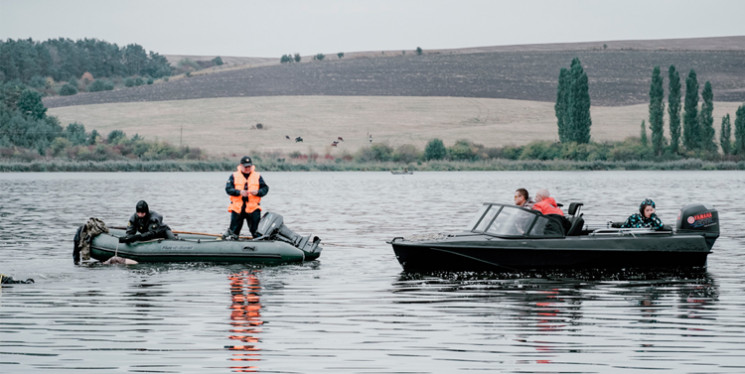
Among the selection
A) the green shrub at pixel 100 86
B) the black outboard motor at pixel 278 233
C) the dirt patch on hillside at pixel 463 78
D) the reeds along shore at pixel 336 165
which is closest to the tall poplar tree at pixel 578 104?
the reeds along shore at pixel 336 165

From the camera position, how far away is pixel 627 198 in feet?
179

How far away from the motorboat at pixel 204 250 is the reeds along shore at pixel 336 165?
7697 cm

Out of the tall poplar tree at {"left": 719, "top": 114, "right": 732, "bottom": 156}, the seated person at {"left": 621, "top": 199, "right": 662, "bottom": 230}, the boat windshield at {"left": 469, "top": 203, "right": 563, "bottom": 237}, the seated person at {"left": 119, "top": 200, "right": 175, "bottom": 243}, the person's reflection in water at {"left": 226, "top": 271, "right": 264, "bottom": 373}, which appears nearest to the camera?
the person's reflection in water at {"left": 226, "top": 271, "right": 264, "bottom": 373}

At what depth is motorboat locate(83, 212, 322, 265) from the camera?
22875 millimetres

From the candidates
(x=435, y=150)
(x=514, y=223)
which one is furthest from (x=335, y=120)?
(x=514, y=223)

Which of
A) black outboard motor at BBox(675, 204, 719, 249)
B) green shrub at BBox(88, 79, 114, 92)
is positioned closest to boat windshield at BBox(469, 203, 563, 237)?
black outboard motor at BBox(675, 204, 719, 249)

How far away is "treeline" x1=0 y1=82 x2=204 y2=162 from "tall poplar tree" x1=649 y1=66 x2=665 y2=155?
4042 centimetres

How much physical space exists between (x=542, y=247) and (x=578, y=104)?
81488 mm

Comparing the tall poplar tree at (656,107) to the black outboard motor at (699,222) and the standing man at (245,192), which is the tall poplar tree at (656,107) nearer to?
the black outboard motor at (699,222)

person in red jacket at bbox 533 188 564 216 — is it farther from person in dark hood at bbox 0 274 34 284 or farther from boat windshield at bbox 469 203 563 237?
person in dark hood at bbox 0 274 34 284

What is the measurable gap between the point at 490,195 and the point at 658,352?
4573cm

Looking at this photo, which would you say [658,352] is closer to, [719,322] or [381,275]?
[719,322]

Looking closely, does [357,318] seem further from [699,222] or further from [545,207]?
[699,222]

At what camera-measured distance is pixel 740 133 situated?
10094 cm
